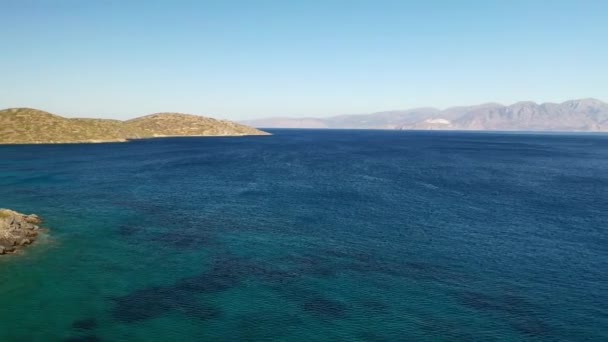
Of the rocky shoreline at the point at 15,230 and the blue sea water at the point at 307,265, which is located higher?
the rocky shoreline at the point at 15,230

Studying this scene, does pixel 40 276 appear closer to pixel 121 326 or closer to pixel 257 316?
pixel 121 326

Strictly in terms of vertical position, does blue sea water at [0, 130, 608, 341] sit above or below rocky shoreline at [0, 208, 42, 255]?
below

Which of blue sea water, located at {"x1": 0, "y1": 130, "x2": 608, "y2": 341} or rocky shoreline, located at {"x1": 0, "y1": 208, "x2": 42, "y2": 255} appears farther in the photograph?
rocky shoreline, located at {"x1": 0, "y1": 208, "x2": 42, "y2": 255}

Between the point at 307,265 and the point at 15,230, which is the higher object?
the point at 15,230

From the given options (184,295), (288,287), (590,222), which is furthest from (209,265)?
(590,222)

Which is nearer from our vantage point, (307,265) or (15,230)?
(307,265)
